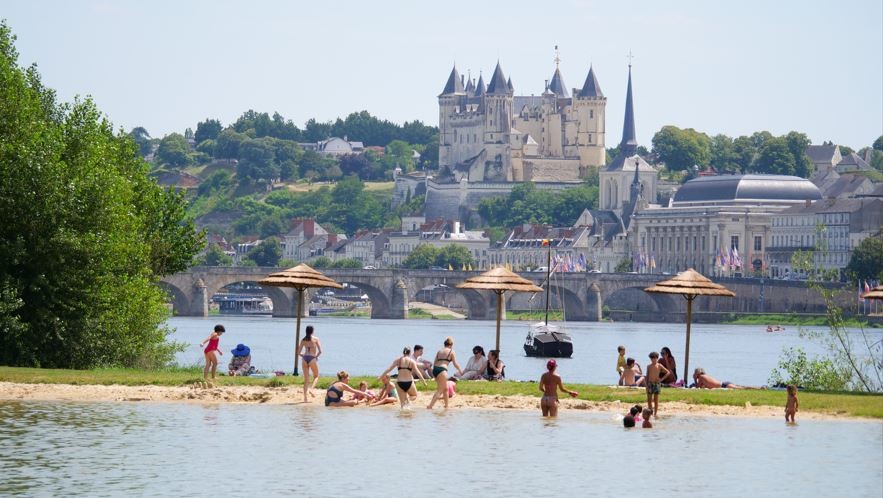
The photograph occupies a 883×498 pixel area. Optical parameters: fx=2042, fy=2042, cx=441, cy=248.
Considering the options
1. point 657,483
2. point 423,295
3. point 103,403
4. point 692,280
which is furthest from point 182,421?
point 423,295

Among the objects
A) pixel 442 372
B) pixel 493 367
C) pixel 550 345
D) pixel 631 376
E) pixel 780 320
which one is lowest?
pixel 442 372

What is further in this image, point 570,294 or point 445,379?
point 570,294

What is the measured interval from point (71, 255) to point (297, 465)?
520 inches

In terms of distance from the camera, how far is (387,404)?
38.8 m

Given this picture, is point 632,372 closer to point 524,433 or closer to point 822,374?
point 822,374

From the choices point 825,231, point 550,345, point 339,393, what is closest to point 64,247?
point 339,393

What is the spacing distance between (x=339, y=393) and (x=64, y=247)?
741 centimetres

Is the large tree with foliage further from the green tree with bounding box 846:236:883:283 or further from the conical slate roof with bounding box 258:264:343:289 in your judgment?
the green tree with bounding box 846:236:883:283

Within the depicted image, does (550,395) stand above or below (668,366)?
below

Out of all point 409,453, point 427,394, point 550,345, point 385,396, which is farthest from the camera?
point 550,345

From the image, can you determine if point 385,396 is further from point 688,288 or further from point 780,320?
point 780,320

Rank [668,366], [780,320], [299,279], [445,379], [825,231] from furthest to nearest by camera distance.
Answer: [825,231] → [780,320] → [299,279] → [668,366] → [445,379]

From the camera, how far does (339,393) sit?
38.0m

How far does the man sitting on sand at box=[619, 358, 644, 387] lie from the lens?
41.5m
